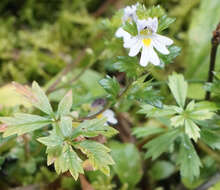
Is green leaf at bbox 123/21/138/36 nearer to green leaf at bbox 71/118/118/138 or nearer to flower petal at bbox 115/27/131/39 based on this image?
flower petal at bbox 115/27/131/39

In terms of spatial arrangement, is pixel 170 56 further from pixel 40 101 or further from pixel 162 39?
pixel 40 101

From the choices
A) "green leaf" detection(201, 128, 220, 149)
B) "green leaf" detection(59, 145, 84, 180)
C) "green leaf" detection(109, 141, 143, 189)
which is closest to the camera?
"green leaf" detection(59, 145, 84, 180)

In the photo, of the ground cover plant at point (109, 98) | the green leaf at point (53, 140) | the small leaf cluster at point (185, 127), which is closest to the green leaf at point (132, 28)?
the ground cover plant at point (109, 98)

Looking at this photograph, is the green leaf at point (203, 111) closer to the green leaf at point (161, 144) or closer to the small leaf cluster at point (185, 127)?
the small leaf cluster at point (185, 127)

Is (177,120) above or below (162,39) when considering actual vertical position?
below

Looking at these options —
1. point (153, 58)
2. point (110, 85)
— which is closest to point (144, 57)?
point (153, 58)

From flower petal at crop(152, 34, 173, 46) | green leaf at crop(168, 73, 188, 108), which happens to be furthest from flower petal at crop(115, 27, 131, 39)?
green leaf at crop(168, 73, 188, 108)
